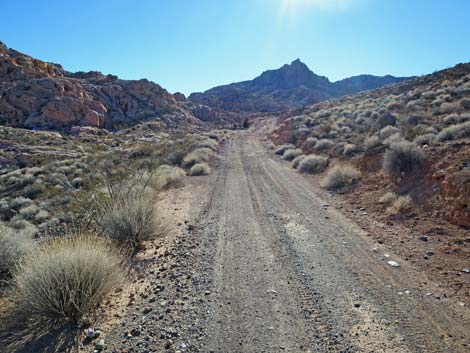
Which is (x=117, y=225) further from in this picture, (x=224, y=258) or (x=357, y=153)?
(x=357, y=153)

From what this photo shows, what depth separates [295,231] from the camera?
7266 mm

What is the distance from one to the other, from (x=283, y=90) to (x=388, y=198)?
14810cm

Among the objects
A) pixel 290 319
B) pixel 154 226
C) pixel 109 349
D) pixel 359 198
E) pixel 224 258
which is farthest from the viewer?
pixel 359 198

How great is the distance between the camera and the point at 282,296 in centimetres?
443

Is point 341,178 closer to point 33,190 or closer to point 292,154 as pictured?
point 292,154

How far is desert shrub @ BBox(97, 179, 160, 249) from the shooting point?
19.4ft

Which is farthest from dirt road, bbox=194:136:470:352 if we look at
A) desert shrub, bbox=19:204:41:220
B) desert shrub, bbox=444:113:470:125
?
→ desert shrub, bbox=444:113:470:125

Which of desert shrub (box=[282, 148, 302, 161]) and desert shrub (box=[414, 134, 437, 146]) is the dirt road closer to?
desert shrub (box=[414, 134, 437, 146])

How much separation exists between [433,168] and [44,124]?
48.0 meters

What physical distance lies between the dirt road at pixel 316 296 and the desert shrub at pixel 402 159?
12.8 feet

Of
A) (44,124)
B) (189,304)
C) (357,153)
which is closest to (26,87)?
(44,124)

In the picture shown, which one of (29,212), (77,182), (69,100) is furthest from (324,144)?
(69,100)

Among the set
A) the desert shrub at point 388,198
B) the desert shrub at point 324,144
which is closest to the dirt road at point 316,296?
the desert shrub at point 388,198

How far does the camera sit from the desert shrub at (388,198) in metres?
8.63
